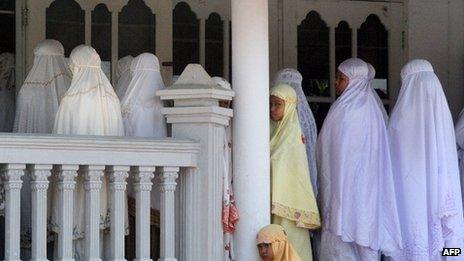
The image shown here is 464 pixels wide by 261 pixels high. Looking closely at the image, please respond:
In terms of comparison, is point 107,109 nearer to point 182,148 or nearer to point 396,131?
point 182,148

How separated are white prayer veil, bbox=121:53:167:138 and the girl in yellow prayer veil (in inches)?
28.5

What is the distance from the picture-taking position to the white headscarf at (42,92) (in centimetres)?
906

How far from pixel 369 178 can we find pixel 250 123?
2.71ft

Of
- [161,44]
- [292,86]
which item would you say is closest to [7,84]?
[161,44]

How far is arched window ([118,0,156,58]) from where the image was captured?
11039mm

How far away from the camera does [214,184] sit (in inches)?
340

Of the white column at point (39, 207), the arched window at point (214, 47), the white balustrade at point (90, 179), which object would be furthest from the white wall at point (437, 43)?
the white column at point (39, 207)

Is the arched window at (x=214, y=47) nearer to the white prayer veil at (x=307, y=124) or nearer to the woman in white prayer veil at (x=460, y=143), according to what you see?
the white prayer veil at (x=307, y=124)

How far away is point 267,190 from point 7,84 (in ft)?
8.10

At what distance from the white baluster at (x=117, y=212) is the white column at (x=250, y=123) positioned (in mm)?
804

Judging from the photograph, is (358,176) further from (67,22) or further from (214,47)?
(67,22)

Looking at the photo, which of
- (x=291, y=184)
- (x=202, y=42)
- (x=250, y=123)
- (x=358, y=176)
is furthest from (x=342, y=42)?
(x=250, y=123)

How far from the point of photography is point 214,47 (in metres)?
11.3

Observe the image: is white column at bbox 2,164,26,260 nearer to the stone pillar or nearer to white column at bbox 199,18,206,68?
the stone pillar
